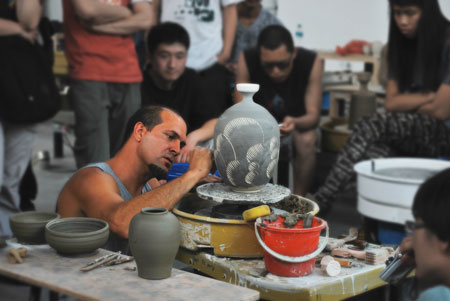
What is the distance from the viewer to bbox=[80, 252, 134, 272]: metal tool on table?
1.58m

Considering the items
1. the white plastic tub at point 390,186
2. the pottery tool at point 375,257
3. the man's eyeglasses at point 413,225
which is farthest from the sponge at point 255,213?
the white plastic tub at point 390,186

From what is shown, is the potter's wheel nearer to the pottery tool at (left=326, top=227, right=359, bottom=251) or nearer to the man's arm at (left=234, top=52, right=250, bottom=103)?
the pottery tool at (left=326, top=227, right=359, bottom=251)

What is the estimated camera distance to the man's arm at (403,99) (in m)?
3.49

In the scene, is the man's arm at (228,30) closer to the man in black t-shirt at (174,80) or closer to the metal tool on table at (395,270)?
the man in black t-shirt at (174,80)

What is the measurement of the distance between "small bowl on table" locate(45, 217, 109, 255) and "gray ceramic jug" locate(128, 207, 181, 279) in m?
0.15

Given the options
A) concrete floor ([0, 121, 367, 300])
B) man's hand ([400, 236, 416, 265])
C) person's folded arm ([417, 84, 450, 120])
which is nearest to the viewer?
man's hand ([400, 236, 416, 265])

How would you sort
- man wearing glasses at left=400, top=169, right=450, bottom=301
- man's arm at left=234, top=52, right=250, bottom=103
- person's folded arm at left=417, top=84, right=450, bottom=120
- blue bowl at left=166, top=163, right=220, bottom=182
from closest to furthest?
man wearing glasses at left=400, top=169, right=450, bottom=301 → blue bowl at left=166, top=163, right=220, bottom=182 → person's folded arm at left=417, top=84, right=450, bottom=120 → man's arm at left=234, top=52, right=250, bottom=103

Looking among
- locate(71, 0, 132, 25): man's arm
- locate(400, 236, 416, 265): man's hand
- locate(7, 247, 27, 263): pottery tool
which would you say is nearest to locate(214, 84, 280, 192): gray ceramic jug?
locate(400, 236, 416, 265): man's hand

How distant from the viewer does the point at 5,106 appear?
A: 2990 millimetres

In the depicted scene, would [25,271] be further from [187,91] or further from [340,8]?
[340,8]

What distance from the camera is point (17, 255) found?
1.61 m

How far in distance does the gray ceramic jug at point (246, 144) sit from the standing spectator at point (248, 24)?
2344mm

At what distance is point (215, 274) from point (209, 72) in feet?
7.02

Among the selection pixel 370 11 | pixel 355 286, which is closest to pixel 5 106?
pixel 355 286
